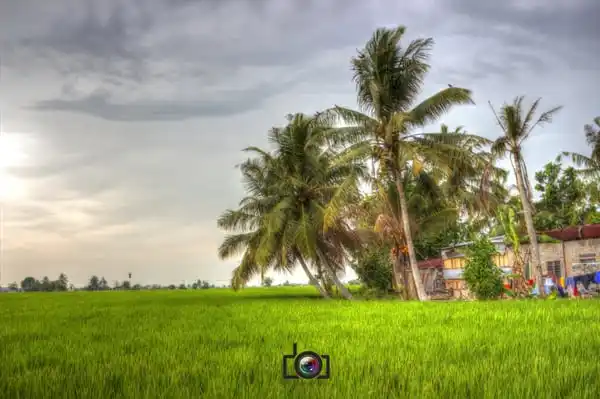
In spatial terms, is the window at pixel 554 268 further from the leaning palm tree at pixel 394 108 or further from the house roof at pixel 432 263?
the leaning palm tree at pixel 394 108

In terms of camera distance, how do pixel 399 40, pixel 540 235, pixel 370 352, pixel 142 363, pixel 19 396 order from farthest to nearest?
pixel 540 235
pixel 399 40
pixel 370 352
pixel 142 363
pixel 19 396

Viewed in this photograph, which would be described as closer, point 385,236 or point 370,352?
point 370,352

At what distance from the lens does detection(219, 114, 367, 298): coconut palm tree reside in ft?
76.2

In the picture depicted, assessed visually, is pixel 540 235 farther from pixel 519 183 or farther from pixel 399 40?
pixel 399 40

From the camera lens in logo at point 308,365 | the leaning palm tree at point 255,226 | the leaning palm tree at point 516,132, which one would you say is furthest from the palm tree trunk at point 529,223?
the camera lens in logo at point 308,365

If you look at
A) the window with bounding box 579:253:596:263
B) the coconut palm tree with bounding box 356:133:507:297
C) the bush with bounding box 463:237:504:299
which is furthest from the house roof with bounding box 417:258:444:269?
the bush with bounding box 463:237:504:299

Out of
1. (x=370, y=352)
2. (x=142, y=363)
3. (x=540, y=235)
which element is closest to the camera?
(x=142, y=363)

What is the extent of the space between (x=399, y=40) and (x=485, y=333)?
14.9 meters

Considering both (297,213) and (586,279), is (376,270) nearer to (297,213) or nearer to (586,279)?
(297,213)

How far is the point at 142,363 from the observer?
199 inches

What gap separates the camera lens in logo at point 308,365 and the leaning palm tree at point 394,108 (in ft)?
55.1

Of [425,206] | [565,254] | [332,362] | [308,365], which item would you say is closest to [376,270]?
[425,206]

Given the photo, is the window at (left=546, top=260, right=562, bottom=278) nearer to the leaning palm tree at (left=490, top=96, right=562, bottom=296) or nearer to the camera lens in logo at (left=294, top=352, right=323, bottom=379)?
the leaning palm tree at (left=490, top=96, right=562, bottom=296)

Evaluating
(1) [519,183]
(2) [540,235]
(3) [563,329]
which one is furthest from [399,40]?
(3) [563,329]
